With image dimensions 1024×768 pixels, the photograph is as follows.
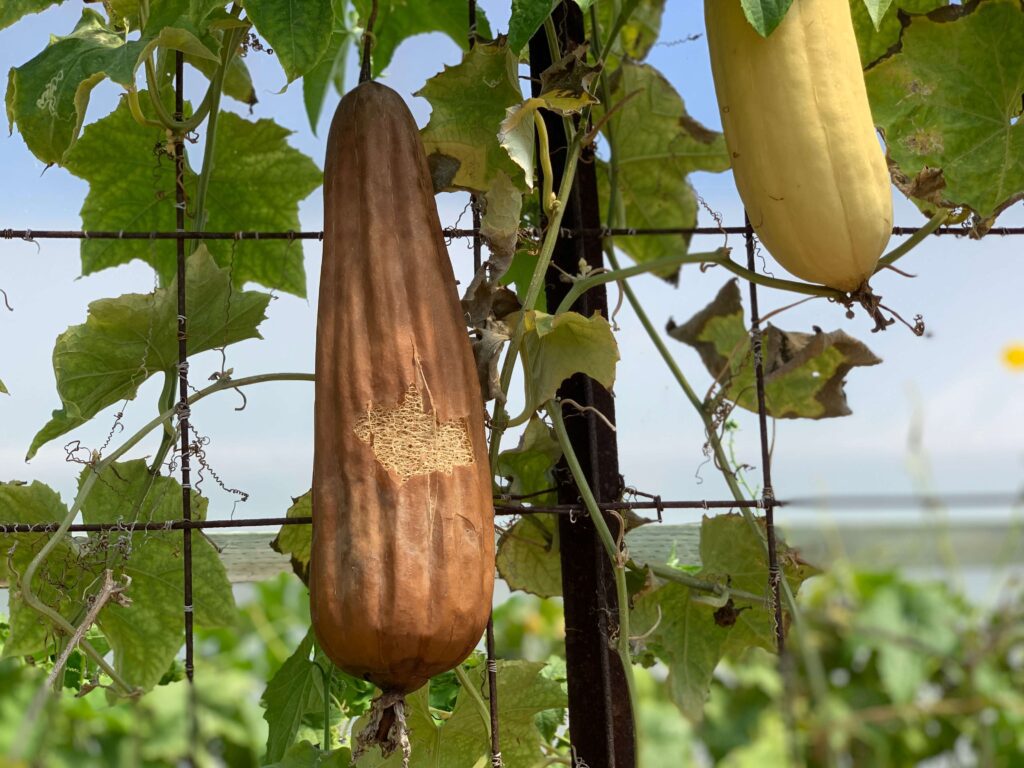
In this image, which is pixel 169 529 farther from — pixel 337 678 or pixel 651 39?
pixel 651 39

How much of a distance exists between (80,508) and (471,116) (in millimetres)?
398

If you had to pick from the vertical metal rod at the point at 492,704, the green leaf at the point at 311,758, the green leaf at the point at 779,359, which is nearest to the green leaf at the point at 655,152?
the green leaf at the point at 779,359

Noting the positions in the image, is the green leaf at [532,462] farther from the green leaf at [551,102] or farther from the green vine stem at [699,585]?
the green leaf at [551,102]

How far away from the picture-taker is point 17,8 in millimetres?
778

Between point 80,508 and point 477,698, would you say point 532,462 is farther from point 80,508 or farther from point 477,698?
point 80,508

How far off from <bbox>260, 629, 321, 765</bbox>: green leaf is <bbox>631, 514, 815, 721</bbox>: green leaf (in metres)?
0.26

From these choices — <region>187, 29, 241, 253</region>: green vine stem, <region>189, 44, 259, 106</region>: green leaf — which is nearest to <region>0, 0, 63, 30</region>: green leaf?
<region>187, 29, 241, 253</region>: green vine stem

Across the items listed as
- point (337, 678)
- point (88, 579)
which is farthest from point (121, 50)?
point (337, 678)

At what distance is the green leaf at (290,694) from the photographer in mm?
900

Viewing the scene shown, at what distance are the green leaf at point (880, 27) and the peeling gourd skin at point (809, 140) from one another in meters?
0.20

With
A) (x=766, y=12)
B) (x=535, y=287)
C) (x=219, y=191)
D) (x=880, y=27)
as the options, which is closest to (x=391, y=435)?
(x=535, y=287)

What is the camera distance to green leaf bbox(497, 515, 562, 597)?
977 mm

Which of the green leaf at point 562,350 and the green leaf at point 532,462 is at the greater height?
the green leaf at point 562,350

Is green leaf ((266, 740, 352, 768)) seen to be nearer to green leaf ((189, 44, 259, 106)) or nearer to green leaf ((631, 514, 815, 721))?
green leaf ((631, 514, 815, 721))
